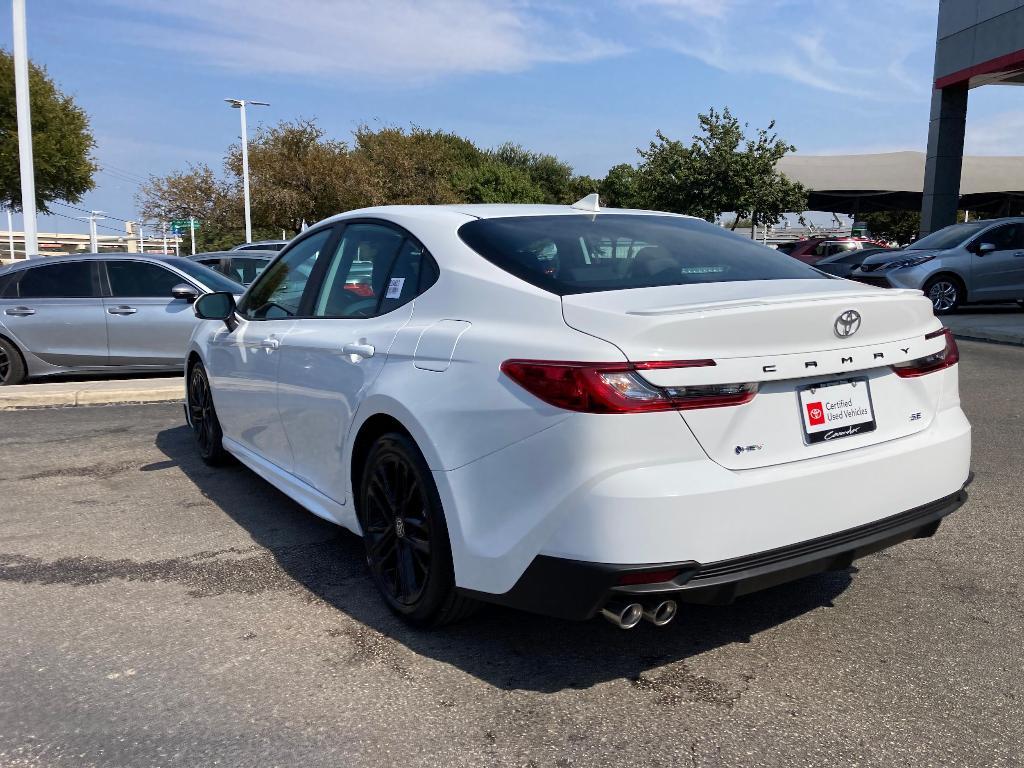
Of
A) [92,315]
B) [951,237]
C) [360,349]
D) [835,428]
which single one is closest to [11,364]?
[92,315]

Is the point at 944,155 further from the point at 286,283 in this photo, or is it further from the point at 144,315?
the point at 286,283

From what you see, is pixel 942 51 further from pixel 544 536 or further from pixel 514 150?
pixel 514 150

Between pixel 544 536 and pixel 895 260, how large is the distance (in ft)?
47.8

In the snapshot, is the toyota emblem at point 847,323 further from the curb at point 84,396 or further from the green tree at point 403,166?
the green tree at point 403,166

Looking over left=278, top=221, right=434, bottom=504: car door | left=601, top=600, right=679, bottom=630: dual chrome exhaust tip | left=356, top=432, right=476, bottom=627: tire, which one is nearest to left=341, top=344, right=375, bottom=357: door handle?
left=278, top=221, right=434, bottom=504: car door

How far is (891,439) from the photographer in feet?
9.65

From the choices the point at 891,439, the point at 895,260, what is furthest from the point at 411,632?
the point at 895,260

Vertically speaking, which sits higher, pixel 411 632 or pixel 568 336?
pixel 568 336

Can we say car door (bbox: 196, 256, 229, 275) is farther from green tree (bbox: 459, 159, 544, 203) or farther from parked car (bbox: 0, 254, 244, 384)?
green tree (bbox: 459, 159, 544, 203)

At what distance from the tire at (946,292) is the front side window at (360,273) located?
535 inches

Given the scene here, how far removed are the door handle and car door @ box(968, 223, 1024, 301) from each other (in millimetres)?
14448

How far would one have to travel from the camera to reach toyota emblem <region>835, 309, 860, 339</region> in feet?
9.16

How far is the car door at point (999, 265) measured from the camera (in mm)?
15125

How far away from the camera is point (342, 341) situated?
3.64 m
